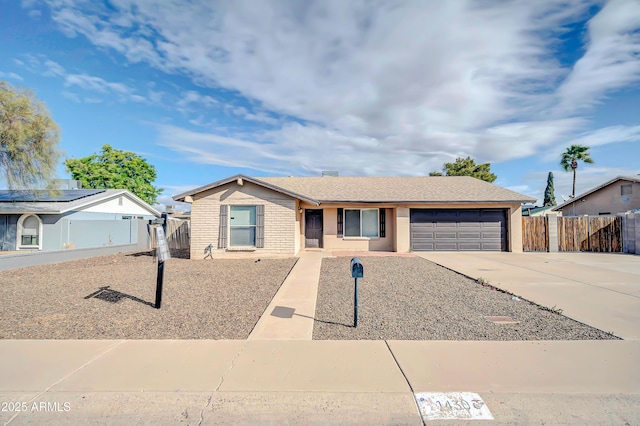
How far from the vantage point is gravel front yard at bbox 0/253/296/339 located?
4914 millimetres

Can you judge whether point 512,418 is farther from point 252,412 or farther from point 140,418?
point 140,418

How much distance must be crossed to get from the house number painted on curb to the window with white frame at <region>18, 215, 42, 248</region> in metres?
19.0

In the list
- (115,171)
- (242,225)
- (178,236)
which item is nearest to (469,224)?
(242,225)

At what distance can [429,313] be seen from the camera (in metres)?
5.70

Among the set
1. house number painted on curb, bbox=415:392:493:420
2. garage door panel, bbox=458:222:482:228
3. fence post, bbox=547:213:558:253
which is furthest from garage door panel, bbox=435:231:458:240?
house number painted on curb, bbox=415:392:493:420

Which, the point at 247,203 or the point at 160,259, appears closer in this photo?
the point at 160,259

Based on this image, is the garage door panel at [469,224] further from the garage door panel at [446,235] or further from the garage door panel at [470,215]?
the garage door panel at [446,235]

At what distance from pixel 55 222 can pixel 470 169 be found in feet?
131

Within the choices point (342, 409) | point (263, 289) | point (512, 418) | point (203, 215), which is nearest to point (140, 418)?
point (342, 409)

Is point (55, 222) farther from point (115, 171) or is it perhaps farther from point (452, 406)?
point (115, 171)

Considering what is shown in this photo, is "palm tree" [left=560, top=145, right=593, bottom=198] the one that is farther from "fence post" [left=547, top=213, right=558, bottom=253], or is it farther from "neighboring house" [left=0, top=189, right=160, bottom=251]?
"neighboring house" [left=0, top=189, right=160, bottom=251]

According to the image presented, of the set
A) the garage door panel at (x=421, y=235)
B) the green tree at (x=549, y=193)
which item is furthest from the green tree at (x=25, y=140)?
the green tree at (x=549, y=193)

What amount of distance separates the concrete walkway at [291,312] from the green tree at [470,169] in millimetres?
35534

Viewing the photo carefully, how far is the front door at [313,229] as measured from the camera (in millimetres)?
16281
